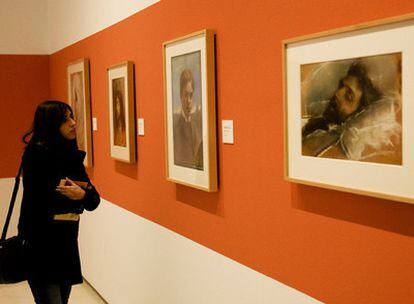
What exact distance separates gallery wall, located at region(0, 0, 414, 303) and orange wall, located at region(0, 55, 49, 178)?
354 cm

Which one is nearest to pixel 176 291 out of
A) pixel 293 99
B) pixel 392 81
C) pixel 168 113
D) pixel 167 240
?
pixel 167 240

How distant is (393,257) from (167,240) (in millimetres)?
2100

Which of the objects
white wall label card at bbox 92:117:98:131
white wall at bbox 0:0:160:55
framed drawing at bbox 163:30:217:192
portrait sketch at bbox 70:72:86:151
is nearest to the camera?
framed drawing at bbox 163:30:217:192

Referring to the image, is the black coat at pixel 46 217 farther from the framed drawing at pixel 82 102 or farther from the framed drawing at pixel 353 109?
the framed drawing at pixel 82 102

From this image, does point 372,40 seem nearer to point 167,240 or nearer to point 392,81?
point 392,81

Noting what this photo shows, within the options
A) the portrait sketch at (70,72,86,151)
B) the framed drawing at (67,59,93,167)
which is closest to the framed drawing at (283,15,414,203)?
the framed drawing at (67,59,93,167)

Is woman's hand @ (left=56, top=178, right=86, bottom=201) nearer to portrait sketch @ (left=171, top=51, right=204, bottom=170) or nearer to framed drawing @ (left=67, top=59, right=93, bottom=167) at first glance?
portrait sketch @ (left=171, top=51, right=204, bottom=170)

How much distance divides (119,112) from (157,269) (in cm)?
131

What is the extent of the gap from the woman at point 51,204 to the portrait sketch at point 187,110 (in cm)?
66

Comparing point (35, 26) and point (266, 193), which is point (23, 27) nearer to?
point (35, 26)

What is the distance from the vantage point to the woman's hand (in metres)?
3.30

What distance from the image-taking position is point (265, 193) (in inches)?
103

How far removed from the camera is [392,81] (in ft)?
5.90

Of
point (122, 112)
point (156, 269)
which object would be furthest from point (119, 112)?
point (156, 269)
